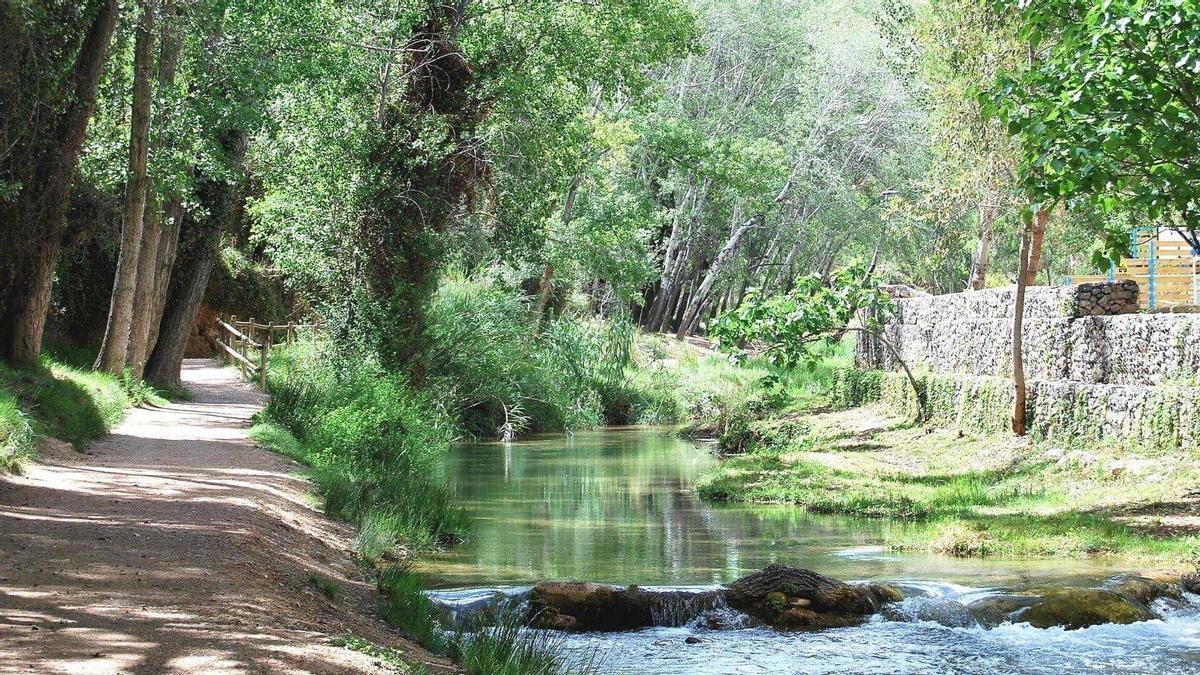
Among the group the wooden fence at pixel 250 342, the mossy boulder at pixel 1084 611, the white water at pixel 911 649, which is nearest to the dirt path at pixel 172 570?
the white water at pixel 911 649

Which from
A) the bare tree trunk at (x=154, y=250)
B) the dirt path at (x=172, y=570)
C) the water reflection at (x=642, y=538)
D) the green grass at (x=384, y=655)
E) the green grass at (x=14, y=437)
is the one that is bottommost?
the water reflection at (x=642, y=538)

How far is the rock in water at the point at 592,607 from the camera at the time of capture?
10242 mm

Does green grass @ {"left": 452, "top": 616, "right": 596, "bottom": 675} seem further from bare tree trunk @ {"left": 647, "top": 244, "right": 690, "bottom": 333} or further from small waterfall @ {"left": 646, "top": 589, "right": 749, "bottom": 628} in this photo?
bare tree trunk @ {"left": 647, "top": 244, "right": 690, "bottom": 333}

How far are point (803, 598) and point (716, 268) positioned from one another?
117 feet

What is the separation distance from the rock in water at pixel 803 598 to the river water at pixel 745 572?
19cm

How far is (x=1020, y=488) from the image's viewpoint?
16.6 meters

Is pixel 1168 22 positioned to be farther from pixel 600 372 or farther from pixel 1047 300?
pixel 600 372

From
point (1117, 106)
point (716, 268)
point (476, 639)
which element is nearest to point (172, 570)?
point (476, 639)

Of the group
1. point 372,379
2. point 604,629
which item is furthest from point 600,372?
point 604,629

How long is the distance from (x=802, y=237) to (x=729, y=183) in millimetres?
15380

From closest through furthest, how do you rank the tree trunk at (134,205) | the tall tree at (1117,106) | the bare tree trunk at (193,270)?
1. the tall tree at (1117,106)
2. the tree trunk at (134,205)
3. the bare tree trunk at (193,270)

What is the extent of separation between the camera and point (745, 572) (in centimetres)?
1217

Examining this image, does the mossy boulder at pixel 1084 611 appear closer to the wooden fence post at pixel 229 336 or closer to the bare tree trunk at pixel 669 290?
the wooden fence post at pixel 229 336

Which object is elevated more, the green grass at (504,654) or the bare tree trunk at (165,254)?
the bare tree trunk at (165,254)
